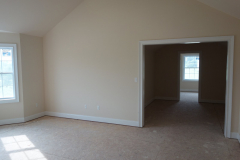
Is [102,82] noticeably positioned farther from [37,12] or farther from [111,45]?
[37,12]

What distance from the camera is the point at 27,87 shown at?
15.4 feet

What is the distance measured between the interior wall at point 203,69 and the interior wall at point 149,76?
44cm

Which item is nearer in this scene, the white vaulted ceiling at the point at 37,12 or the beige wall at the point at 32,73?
the white vaulted ceiling at the point at 37,12

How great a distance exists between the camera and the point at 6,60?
4.46 metres

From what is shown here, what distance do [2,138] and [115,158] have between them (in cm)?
255

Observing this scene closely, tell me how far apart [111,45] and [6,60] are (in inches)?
110

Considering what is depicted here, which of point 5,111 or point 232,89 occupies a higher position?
point 232,89

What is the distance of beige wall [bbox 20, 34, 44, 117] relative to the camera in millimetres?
4631

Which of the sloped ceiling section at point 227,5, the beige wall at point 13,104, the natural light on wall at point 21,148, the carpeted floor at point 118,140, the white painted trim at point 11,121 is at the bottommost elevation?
the natural light on wall at point 21,148

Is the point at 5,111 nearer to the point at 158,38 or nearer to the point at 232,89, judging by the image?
the point at 158,38

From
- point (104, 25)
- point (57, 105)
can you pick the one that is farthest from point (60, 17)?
point (57, 105)

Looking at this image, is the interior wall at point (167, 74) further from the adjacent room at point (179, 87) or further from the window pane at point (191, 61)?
the window pane at point (191, 61)

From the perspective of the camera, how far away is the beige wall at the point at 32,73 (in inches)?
182

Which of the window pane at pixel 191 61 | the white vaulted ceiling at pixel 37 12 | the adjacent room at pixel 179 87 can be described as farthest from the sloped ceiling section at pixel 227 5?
the window pane at pixel 191 61
